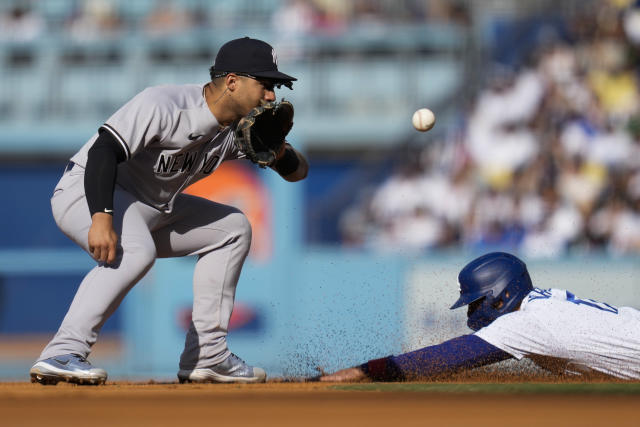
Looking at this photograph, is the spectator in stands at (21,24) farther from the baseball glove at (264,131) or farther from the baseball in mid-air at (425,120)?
the baseball glove at (264,131)

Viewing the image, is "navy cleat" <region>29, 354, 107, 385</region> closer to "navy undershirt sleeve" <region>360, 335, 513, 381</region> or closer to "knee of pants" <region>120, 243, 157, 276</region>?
"knee of pants" <region>120, 243, 157, 276</region>

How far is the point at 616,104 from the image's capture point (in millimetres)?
11906

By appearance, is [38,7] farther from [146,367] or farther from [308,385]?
[308,385]

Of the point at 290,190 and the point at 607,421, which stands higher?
the point at 290,190

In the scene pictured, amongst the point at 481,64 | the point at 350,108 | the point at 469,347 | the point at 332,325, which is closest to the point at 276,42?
the point at 350,108

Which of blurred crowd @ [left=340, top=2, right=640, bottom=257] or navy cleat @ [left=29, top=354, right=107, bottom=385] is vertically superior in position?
blurred crowd @ [left=340, top=2, right=640, bottom=257]

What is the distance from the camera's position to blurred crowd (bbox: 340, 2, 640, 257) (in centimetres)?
1076

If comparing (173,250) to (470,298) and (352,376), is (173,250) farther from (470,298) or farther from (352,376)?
(470,298)

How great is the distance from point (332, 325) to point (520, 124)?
4314 mm

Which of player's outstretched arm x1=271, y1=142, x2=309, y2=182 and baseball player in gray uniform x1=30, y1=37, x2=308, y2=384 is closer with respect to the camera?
baseball player in gray uniform x1=30, y1=37, x2=308, y2=384

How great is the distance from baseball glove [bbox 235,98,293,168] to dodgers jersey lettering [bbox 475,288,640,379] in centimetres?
148

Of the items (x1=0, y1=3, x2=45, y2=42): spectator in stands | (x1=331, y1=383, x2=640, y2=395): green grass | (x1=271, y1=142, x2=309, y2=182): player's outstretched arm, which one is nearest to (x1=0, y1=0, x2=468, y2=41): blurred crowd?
(x1=0, y1=3, x2=45, y2=42): spectator in stands

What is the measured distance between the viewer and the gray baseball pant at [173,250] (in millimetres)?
4789

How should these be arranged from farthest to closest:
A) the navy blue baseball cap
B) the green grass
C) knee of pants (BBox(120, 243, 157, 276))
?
1. the navy blue baseball cap
2. knee of pants (BBox(120, 243, 157, 276))
3. the green grass
